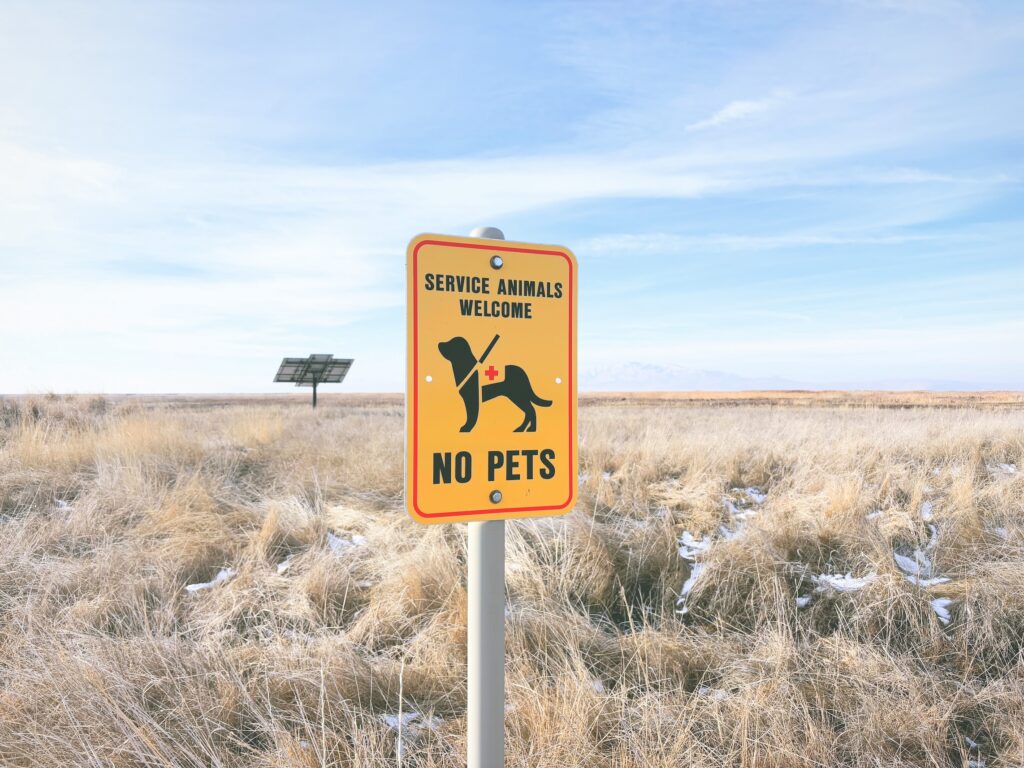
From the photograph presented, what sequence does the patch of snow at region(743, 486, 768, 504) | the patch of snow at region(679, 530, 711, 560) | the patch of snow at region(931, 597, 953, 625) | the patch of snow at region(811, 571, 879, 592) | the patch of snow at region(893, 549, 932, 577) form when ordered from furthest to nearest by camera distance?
the patch of snow at region(743, 486, 768, 504) → the patch of snow at region(679, 530, 711, 560) → the patch of snow at region(893, 549, 932, 577) → the patch of snow at region(811, 571, 879, 592) → the patch of snow at region(931, 597, 953, 625)

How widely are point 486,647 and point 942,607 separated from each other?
3.44 meters

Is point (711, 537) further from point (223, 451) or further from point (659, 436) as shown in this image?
point (223, 451)

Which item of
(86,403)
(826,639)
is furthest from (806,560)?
(86,403)

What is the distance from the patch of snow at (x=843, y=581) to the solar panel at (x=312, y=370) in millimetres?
25489

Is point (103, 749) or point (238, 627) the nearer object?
point (103, 749)

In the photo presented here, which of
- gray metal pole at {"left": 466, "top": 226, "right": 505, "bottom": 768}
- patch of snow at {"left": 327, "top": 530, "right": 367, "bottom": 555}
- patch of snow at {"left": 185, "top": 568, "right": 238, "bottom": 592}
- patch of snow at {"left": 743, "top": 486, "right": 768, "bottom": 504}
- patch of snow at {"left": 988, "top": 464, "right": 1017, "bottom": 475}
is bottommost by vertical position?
patch of snow at {"left": 185, "top": 568, "right": 238, "bottom": 592}

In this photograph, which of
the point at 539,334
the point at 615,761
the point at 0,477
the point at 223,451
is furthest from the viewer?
the point at 223,451

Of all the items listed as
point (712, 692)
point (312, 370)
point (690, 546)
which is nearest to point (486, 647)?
point (712, 692)

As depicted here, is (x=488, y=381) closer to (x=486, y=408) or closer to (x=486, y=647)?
(x=486, y=408)

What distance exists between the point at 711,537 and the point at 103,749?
4.02 m

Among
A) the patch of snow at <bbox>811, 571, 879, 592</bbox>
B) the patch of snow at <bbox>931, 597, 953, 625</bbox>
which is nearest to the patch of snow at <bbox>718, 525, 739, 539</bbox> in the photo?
the patch of snow at <bbox>811, 571, 879, 592</bbox>

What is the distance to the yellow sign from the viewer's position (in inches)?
66.7

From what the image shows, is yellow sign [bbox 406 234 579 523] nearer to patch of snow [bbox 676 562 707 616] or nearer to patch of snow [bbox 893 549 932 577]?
patch of snow [bbox 676 562 707 616]

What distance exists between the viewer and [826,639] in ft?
11.4
